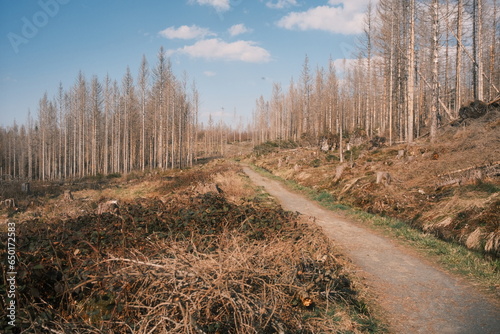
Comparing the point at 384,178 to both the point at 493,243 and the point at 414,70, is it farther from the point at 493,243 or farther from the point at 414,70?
the point at 414,70

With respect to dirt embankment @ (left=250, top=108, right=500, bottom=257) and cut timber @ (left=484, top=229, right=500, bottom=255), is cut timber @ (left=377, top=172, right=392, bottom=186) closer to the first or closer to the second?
dirt embankment @ (left=250, top=108, right=500, bottom=257)

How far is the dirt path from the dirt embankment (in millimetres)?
1712

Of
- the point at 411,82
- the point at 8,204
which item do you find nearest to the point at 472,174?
the point at 411,82

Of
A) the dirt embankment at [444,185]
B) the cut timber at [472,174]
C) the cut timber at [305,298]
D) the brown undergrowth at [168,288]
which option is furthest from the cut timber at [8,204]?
the cut timber at [472,174]

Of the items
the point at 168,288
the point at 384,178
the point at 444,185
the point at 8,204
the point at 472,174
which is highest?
the point at 472,174

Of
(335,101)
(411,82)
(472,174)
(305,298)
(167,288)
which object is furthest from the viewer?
(335,101)

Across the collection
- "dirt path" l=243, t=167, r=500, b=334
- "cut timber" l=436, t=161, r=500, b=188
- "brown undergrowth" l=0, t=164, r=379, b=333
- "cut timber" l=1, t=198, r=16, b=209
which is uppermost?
"cut timber" l=436, t=161, r=500, b=188

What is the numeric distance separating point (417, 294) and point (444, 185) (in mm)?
6902

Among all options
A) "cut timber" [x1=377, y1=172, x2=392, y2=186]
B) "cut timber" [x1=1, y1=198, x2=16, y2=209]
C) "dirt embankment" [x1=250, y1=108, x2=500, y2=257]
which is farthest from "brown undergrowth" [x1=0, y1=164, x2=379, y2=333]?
"cut timber" [x1=1, y1=198, x2=16, y2=209]

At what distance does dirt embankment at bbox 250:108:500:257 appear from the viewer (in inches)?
270

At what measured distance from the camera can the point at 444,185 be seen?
969 centimetres

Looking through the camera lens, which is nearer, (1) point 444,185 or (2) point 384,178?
(1) point 444,185

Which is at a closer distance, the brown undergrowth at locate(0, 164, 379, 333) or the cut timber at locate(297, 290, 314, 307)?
A: the brown undergrowth at locate(0, 164, 379, 333)

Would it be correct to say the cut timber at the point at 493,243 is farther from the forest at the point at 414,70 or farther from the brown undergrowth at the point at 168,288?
the forest at the point at 414,70
